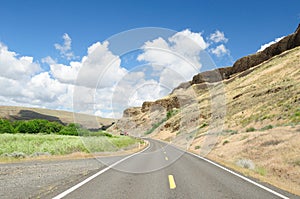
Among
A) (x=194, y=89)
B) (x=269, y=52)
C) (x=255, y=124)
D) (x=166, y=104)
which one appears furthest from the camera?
(x=194, y=89)

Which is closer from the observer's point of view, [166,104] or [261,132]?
[261,132]

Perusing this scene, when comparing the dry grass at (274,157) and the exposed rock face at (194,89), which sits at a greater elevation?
the exposed rock face at (194,89)

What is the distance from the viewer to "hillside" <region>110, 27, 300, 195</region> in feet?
50.4

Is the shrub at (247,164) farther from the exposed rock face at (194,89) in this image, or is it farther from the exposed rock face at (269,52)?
the exposed rock face at (269,52)

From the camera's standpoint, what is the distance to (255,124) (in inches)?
1374

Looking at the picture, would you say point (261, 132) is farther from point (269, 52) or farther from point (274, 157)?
point (269, 52)

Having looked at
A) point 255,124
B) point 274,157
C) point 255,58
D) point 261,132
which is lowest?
point 274,157

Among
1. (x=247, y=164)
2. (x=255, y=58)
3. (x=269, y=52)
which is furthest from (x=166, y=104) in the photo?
(x=247, y=164)

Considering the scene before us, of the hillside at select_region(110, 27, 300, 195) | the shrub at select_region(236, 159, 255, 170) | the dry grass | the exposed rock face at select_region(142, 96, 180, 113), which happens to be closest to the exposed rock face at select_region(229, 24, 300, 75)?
the hillside at select_region(110, 27, 300, 195)

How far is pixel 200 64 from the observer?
1945 cm

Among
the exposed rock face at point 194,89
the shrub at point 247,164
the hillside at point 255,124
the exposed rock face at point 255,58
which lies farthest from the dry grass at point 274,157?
the exposed rock face at point 255,58

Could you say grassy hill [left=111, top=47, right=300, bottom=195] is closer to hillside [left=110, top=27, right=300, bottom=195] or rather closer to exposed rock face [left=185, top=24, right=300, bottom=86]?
hillside [left=110, top=27, right=300, bottom=195]

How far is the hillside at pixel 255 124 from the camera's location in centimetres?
1538

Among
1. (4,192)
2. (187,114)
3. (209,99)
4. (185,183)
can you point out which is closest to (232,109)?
(187,114)
